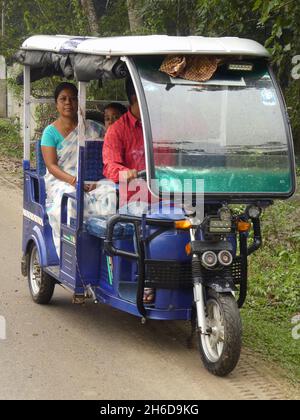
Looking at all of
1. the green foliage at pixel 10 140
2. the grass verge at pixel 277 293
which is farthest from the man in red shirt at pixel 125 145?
the green foliage at pixel 10 140

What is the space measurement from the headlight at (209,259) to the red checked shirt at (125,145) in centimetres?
103

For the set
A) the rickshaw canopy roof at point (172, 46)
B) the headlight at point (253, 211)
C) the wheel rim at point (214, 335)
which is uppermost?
the rickshaw canopy roof at point (172, 46)

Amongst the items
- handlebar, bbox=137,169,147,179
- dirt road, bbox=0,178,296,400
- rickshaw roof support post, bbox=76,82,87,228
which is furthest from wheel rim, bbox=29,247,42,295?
handlebar, bbox=137,169,147,179

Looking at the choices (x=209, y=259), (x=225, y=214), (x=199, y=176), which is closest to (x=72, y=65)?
(x=199, y=176)

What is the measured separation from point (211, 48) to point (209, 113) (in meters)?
0.44

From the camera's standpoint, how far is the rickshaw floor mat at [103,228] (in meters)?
5.80

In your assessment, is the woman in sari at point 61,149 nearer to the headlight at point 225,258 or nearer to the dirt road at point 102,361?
the dirt road at point 102,361

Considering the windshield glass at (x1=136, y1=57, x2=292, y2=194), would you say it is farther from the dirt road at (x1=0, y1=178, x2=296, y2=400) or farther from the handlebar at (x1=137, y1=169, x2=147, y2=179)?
the dirt road at (x1=0, y1=178, x2=296, y2=400)

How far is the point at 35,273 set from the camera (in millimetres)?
7336

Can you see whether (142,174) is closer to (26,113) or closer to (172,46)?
(172,46)

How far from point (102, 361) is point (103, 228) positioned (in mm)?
935

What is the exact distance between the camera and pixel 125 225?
580 cm

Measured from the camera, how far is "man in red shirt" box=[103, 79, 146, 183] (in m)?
5.96

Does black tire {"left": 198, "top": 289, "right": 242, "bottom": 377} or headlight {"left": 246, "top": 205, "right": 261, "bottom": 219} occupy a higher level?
headlight {"left": 246, "top": 205, "right": 261, "bottom": 219}
